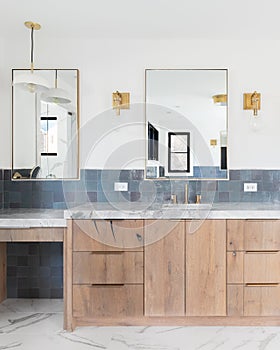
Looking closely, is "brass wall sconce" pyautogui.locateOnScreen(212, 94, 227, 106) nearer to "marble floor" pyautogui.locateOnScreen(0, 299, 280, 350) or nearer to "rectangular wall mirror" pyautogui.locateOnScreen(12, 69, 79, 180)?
"rectangular wall mirror" pyautogui.locateOnScreen(12, 69, 79, 180)

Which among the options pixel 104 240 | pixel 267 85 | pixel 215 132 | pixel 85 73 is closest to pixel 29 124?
pixel 85 73

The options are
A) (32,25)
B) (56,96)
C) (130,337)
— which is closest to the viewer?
(130,337)

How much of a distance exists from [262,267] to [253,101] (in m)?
1.40

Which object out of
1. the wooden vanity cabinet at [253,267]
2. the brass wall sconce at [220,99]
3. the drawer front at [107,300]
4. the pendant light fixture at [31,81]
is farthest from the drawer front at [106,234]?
the brass wall sconce at [220,99]

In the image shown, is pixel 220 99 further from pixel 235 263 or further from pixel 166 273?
pixel 166 273

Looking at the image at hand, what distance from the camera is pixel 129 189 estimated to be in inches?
130

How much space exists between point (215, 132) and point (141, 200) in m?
0.86

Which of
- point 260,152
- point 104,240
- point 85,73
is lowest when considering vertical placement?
point 104,240

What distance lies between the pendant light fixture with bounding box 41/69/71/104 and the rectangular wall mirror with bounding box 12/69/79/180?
0.02 m

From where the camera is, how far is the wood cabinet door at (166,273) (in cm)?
263

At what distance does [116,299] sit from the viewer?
2625 mm

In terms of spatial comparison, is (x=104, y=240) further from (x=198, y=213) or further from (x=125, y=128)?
(x=125, y=128)

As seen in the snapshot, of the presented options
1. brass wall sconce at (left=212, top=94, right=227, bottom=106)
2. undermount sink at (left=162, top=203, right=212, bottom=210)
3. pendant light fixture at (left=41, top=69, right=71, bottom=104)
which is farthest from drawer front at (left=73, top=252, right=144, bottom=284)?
brass wall sconce at (left=212, top=94, right=227, bottom=106)

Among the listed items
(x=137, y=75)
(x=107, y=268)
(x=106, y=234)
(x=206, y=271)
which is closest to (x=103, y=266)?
(x=107, y=268)
